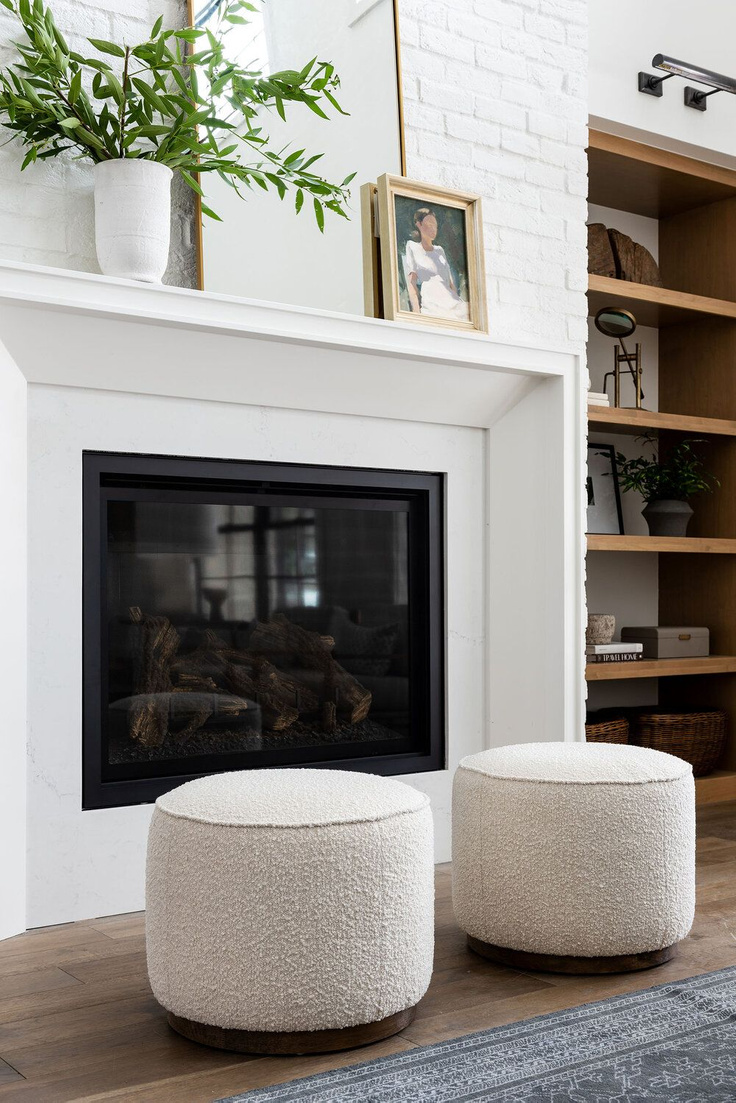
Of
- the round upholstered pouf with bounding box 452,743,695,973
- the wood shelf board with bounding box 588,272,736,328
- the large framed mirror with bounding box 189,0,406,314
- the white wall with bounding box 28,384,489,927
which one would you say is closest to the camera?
the round upholstered pouf with bounding box 452,743,695,973

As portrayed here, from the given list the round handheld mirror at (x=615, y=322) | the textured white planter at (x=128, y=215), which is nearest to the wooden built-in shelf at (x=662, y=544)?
the round handheld mirror at (x=615, y=322)

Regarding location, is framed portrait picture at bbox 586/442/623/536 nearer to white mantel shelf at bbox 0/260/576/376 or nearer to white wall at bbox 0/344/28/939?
white mantel shelf at bbox 0/260/576/376

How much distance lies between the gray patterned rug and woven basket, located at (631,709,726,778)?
1.95 meters

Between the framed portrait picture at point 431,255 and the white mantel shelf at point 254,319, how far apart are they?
3.1 inches

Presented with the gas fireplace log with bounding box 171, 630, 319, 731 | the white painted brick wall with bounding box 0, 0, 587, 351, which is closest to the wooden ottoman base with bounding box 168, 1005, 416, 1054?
the gas fireplace log with bounding box 171, 630, 319, 731

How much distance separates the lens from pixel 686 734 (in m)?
3.85

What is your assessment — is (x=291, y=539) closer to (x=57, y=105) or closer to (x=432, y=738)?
(x=432, y=738)

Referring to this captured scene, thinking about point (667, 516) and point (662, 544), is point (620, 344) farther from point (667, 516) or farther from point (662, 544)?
point (662, 544)

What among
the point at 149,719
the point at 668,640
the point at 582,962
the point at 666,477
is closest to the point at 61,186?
the point at 149,719

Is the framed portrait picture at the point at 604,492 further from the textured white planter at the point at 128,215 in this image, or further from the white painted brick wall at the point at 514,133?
the textured white planter at the point at 128,215

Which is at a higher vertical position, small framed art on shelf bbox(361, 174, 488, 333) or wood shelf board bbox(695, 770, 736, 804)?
small framed art on shelf bbox(361, 174, 488, 333)

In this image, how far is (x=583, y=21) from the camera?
325cm

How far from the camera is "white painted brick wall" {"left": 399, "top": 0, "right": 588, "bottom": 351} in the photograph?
295cm

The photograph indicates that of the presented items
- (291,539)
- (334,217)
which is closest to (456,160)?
(334,217)
